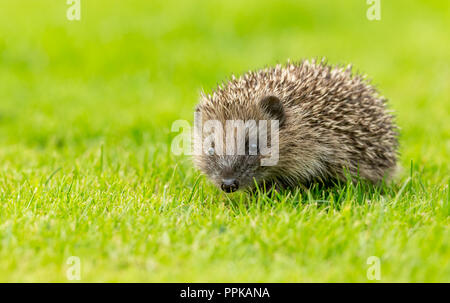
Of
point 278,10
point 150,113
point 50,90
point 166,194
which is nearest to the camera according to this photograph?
point 166,194

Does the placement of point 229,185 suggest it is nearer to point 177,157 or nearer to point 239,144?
point 239,144

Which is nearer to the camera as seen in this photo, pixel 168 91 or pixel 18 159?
pixel 18 159

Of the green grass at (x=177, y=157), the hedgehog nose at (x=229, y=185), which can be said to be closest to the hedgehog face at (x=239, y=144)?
the hedgehog nose at (x=229, y=185)

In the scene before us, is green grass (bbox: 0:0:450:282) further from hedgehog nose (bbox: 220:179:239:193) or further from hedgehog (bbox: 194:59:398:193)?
hedgehog (bbox: 194:59:398:193)

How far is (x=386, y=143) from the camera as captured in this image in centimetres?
788

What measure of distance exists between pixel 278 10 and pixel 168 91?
21.2ft

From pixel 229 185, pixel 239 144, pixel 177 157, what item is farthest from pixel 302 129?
pixel 177 157

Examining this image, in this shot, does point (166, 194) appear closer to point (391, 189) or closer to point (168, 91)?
point (391, 189)

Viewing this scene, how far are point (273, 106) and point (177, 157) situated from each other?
7.39ft

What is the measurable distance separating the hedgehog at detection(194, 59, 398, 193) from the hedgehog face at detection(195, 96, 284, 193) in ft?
0.04

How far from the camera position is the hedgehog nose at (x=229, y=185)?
6.40 m

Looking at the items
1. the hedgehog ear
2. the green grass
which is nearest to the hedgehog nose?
the green grass
